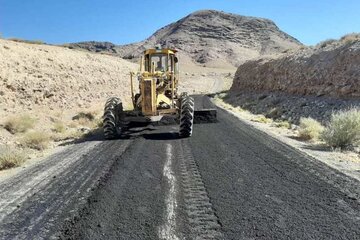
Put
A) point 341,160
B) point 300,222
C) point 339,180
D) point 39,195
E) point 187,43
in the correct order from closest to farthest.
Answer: point 300,222
point 39,195
point 339,180
point 341,160
point 187,43

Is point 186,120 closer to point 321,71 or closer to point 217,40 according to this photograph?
point 321,71

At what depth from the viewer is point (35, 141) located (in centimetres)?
1471

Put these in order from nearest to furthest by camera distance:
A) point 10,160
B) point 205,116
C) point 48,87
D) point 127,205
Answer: point 127,205
point 10,160
point 205,116
point 48,87

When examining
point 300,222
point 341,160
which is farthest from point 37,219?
point 341,160

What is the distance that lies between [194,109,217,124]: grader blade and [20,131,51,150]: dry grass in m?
7.31

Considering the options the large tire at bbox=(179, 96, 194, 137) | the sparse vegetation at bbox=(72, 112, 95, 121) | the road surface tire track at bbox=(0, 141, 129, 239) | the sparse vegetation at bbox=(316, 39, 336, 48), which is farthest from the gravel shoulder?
the sparse vegetation at bbox=(316, 39, 336, 48)

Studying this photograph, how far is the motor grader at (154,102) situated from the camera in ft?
50.5

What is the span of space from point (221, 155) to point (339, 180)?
363 centimetres

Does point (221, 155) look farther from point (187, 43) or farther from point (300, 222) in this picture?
point (187, 43)

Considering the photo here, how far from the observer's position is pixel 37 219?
669 cm

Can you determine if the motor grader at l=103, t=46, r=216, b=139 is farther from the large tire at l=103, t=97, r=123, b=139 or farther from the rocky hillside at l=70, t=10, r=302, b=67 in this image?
the rocky hillside at l=70, t=10, r=302, b=67

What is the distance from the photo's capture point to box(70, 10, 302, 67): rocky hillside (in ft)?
500

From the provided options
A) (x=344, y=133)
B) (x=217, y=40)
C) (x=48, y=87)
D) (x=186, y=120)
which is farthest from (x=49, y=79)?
(x=217, y=40)

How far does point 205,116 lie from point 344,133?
24.1 feet
